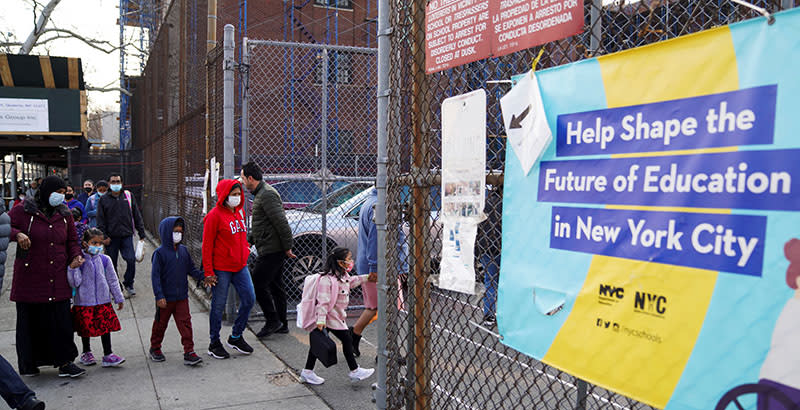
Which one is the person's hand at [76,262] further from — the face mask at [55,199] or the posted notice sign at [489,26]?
the posted notice sign at [489,26]

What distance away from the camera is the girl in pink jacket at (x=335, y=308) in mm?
5355

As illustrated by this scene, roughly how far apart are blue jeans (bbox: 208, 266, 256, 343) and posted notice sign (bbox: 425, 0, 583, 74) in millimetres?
4087

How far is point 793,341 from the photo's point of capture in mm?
1489

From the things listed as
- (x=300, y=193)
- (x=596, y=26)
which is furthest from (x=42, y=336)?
(x=596, y=26)

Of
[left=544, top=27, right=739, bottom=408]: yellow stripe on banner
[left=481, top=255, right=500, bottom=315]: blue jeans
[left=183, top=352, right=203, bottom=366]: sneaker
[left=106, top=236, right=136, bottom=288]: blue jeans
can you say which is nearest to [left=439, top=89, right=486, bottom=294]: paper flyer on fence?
[left=481, top=255, right=500, bottom=315]: blue jeans

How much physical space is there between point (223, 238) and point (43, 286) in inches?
63.4

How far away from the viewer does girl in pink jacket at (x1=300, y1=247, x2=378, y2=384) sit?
5.36 meters

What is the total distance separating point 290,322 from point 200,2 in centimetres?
506

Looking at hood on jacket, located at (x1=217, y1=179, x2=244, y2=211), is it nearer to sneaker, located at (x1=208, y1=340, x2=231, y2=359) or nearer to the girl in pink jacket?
sneaker, located at (x1=208, y1=340, x2=231, y2=359)

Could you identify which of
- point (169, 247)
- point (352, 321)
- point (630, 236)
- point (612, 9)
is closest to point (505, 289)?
point (630, 236)

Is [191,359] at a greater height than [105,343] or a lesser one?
lesser

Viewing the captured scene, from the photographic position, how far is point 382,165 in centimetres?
354

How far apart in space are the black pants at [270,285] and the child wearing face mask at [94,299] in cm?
145

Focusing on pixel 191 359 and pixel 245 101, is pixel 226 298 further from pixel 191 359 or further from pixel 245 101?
pixel 245 101
